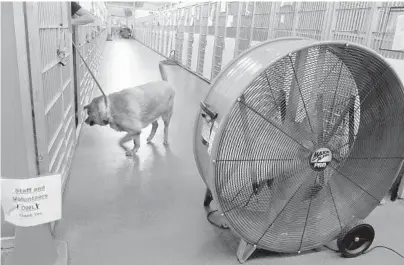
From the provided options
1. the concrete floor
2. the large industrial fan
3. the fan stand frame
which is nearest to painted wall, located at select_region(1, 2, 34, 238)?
the concrete floor

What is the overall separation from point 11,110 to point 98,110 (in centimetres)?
171

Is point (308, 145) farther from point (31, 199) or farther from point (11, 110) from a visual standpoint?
point (11, 110)

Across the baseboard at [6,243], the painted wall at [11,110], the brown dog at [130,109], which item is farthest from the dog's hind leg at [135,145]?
the painted wall at [11,110]

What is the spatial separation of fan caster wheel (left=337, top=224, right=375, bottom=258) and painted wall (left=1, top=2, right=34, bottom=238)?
6.51 feet

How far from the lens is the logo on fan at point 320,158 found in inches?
72.2

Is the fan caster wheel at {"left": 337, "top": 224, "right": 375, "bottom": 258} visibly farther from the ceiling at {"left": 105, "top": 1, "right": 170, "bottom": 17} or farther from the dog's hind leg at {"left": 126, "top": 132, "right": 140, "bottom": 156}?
the ceiling at {"left": 105, "top": 1, "right": 170, "bottom": 17}

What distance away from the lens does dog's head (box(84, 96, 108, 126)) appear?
130 inches

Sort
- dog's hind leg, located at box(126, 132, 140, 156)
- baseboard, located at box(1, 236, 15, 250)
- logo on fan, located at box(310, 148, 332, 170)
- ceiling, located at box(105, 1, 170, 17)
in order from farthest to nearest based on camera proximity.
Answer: ceiling, located at box(105, 1, 170, 17) < dog's hind leg, located at box(126, 132, 140, 156) < baseboard, located at box(1, 236, 15, 250) < logo on fan, located at box(310, 148, 332, 170)

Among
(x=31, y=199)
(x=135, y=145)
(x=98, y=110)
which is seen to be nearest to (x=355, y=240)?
(x=31, y=199)

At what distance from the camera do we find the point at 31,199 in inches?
60.1

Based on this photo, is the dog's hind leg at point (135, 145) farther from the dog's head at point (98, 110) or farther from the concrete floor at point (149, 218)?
the dog's head at point (98, 110)

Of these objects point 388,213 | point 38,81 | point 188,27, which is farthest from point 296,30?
point 188,27

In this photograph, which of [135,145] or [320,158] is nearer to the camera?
[320,158]

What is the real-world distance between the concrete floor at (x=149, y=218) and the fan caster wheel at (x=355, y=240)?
51 millimetres
